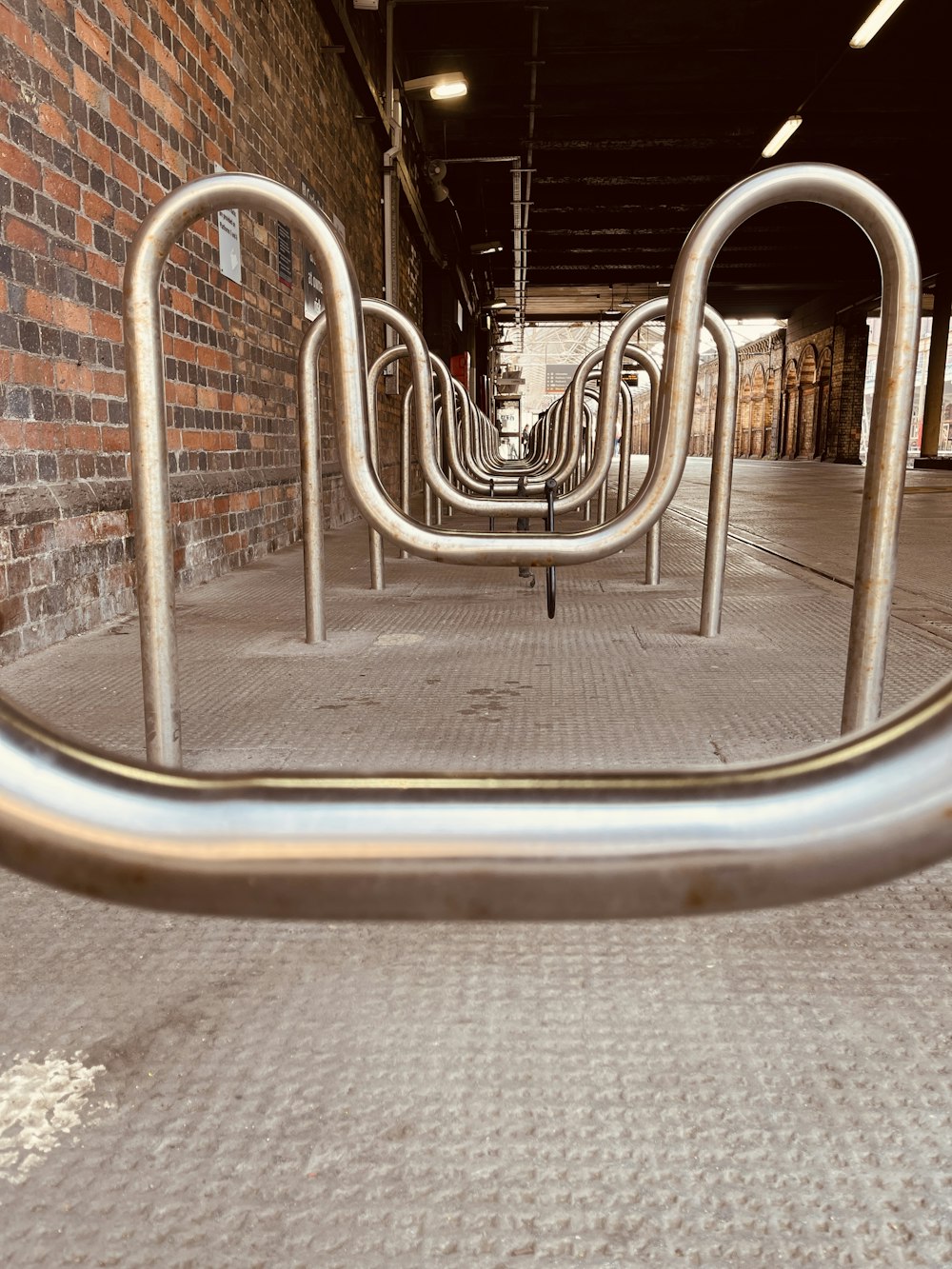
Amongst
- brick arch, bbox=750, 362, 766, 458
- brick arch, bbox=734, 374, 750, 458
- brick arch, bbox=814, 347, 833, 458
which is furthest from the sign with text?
brick arch, bbox=814, 347, 833, 458

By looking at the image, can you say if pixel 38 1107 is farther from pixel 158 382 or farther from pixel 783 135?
pixel 783 135

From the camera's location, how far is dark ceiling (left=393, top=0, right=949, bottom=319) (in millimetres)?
8914

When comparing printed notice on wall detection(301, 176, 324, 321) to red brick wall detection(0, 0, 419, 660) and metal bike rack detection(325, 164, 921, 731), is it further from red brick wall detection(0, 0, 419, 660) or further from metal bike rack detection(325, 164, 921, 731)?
metal bike rack detection(325, 164, 921, 731)

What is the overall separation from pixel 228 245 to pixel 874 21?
24.2 feet

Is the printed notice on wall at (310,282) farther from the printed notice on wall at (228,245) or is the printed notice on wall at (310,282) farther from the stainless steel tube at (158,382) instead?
the stainless steel tube at (158,382)

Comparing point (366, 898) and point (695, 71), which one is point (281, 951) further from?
point (695, 71)

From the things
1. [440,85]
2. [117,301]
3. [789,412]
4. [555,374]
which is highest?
[555,374]

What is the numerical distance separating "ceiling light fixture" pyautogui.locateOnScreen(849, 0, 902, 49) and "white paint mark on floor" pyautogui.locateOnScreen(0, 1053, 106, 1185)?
9.81m

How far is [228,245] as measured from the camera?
385cm

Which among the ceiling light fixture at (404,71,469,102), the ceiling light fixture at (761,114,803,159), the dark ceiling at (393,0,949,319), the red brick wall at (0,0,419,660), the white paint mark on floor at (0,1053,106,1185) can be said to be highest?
the dark ceiling at (393,0,949,319)

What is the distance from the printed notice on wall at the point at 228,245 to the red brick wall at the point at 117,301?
0.06 metres

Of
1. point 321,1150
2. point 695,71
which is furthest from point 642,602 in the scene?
point 695,71

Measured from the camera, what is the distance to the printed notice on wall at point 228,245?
3.76 metres

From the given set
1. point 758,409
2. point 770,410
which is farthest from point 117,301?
point 758,409
